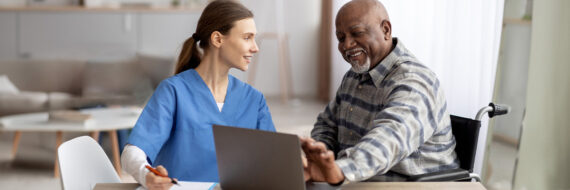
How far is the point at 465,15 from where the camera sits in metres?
2.46

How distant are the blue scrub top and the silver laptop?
0.35 meters

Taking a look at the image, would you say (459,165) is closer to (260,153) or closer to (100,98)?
(260,153)

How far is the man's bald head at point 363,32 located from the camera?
5.48 feet

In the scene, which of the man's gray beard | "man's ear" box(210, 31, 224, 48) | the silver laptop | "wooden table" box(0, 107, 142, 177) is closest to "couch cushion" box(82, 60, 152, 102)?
"wooden table" box(0, 107, 142, 177)

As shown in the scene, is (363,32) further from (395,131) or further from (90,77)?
(90,77)

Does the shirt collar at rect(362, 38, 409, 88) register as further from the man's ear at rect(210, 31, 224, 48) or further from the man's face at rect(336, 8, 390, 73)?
the man's ear at rect(210, 31, 224, 48)

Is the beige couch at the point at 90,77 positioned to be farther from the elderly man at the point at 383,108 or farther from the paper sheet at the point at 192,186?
the paper sheet at the point at 192,186

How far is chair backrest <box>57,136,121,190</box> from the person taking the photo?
1575mm

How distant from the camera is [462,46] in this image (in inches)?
98.4

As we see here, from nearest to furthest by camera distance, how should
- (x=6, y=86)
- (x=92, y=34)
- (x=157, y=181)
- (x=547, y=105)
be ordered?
(x=157, y=181) < (x=547, y=105) < (x=6, y=86) < (x=92, y=34)

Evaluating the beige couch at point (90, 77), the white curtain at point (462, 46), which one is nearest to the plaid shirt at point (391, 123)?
the white curtain at point (462, 46)

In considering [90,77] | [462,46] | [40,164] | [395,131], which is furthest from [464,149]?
[90,77]

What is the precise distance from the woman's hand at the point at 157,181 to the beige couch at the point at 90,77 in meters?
3.40

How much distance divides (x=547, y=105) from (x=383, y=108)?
130 centimetres
